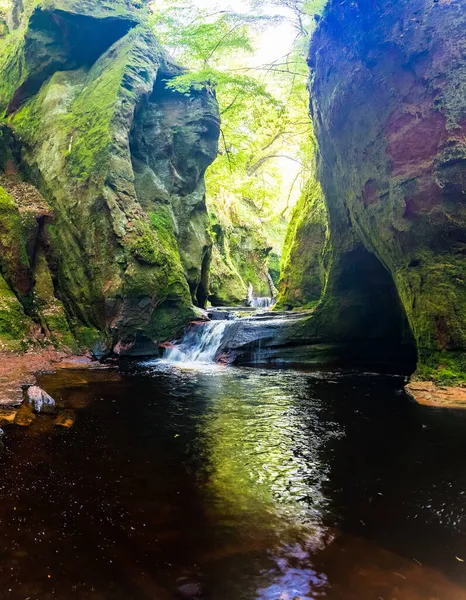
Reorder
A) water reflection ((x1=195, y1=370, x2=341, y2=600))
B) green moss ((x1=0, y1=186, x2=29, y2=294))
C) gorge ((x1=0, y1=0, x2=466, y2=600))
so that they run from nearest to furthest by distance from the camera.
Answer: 1. water reflection ((x1=195, y1=370, x2=341, y2=600))
2. gorge ((x1=0, y1=0, x2=466, y2=600))
3. green moss ((x1=0, y1=186, x2=29, y2=294))

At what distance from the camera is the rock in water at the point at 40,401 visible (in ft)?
19.2

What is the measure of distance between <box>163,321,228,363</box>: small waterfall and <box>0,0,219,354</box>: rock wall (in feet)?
2.10

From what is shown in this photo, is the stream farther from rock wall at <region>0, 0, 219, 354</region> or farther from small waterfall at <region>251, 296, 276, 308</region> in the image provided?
small waterfall at <region>251, 296, 276, 308</region>

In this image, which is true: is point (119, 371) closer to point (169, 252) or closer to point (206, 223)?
point (169, 252)

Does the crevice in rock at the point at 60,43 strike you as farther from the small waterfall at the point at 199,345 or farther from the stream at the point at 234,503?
the stream at the point at 234,503

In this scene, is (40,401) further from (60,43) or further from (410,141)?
(60,43)

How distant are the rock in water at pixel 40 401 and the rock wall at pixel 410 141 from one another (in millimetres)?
6694

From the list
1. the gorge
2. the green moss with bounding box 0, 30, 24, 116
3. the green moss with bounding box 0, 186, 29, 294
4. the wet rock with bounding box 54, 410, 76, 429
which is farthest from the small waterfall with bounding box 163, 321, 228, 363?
the green moss with bounding box 0, 30, 24, 116

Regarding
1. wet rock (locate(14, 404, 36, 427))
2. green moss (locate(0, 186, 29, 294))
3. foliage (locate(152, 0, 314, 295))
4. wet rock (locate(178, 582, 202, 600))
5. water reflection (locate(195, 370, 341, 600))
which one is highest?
foliage (locate(152, 0, 314, 295))

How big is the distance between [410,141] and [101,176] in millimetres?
8486

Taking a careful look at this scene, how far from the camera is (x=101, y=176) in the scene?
478 inches

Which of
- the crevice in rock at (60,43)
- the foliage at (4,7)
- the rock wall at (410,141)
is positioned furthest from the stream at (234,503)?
the foliage at (4,7)

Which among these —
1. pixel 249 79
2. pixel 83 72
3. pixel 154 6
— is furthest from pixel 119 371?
pixel 154 6

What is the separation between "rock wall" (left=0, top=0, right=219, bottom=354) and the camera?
11.8m
